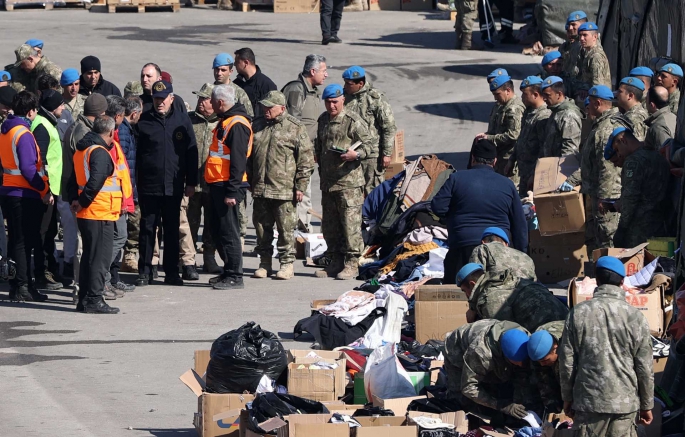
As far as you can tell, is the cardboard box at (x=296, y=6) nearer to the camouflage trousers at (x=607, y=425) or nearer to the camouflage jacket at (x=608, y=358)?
the camouflage jacket at (x=608, y=358)

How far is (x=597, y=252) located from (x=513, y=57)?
15601 mm

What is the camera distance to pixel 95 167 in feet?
37.9

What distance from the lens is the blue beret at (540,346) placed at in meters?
7.67

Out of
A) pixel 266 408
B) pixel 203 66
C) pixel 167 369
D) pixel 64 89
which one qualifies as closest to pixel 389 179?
pixel 64 89

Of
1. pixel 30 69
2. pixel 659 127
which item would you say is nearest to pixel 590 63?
pixel 659 127

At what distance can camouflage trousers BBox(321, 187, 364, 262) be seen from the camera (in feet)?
43.7

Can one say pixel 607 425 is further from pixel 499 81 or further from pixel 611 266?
pixel 499 81

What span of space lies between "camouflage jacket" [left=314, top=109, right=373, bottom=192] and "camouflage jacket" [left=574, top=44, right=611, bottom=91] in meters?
4.01

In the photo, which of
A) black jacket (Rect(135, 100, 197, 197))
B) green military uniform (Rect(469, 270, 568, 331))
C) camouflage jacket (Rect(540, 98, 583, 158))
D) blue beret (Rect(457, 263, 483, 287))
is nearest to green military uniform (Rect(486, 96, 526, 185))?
camouflage jacket (Rect(540, 98, 583, 158))

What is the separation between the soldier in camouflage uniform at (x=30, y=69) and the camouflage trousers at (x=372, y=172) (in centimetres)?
466

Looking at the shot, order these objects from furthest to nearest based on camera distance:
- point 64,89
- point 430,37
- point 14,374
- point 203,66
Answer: point 430,37 → point 203,66 → point 64,89 → point 14,374

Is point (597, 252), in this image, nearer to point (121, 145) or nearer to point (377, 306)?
point (377, 306)

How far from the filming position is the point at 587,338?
7.18m

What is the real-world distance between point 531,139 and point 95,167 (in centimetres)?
532
